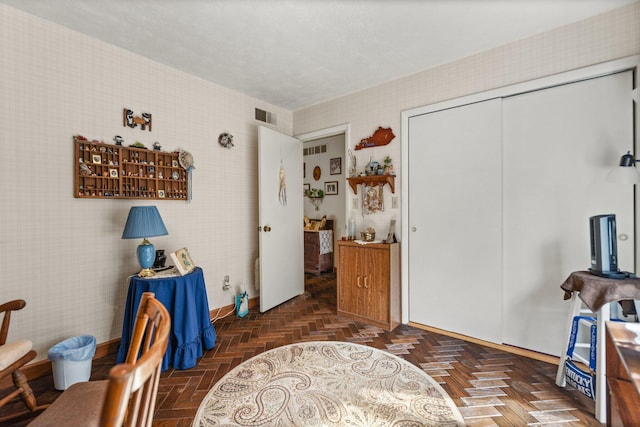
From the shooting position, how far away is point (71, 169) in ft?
7.18

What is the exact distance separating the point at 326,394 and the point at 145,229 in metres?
1.83

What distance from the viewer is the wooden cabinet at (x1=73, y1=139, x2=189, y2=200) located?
2221mm

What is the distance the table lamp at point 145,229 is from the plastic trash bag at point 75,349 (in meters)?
0.58

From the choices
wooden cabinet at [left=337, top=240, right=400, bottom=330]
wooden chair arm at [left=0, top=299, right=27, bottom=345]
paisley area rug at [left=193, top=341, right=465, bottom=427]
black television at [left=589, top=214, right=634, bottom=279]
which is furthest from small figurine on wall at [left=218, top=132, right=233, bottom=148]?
black television at [left=589, top=214, right=634, bottom=279]

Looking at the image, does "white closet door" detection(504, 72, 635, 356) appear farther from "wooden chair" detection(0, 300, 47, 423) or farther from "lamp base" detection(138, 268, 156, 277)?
"wooden chair" detection(0, 300, 47, 423)

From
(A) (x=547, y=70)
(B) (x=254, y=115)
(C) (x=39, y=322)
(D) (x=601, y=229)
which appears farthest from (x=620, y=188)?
(C) (x=39, y=322)

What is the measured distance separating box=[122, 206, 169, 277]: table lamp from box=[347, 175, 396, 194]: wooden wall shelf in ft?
6.62

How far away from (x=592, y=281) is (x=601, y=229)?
0.35 meters

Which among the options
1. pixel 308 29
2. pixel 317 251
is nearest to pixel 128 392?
pixel 308 29

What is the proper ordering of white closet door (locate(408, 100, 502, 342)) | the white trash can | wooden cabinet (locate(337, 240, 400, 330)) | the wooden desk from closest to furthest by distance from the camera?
the wooden desk < the white trash can < white closet door (locate(408, 100, 502, 342)) < wooden cabinet (locate(337, 240, 400, 330))

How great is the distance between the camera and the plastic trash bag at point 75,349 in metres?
1.86

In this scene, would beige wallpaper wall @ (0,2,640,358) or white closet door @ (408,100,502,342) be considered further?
white closet door @ (408,100,502,342)

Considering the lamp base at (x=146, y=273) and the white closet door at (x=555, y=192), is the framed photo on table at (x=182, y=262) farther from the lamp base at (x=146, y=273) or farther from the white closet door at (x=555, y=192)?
the white closet door at (x=555, y=192)

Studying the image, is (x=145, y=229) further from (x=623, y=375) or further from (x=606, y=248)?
(x=606, y=248)
